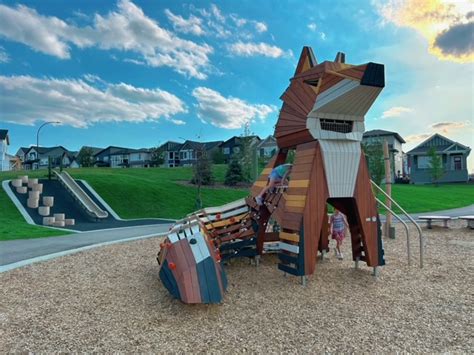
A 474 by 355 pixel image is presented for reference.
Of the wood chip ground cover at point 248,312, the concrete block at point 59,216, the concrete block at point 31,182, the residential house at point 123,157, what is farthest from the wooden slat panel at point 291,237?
the residential house at point 123,157

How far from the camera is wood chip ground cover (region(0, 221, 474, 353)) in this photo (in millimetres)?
3598

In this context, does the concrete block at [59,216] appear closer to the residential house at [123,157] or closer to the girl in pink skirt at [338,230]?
the girl in pink skirt at [338,230]

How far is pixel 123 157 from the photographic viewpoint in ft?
234

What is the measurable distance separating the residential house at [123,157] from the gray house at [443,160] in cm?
4752

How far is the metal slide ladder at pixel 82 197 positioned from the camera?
669 inches

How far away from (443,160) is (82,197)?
46304 mm

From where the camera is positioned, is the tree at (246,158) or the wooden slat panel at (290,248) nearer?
the wooden slat panel at (290,248)

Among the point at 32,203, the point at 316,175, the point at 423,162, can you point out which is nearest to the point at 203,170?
the point at 32,203

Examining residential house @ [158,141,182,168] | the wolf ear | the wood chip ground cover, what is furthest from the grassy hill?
residential house @ [158,141,182,168]

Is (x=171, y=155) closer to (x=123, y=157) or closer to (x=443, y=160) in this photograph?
(x=123, y=157)

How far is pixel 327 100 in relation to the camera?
5230 millimetres

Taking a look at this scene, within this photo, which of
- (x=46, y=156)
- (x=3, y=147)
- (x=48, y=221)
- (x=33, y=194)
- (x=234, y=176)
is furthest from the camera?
(x=46, y=156)

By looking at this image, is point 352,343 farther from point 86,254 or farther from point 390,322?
point 86,254

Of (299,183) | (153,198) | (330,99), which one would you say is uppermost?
(330,99)
